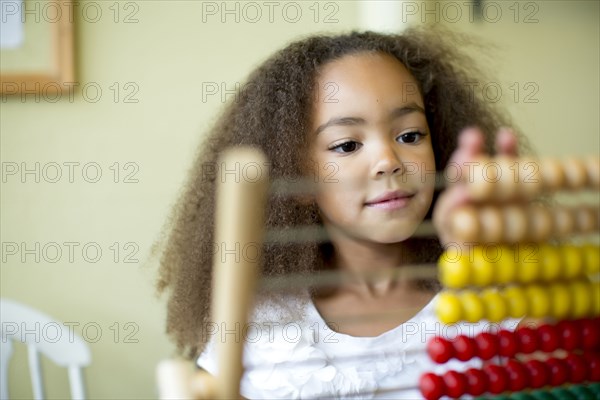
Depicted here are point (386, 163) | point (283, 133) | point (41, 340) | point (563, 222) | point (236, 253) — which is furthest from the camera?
point (41, 340)

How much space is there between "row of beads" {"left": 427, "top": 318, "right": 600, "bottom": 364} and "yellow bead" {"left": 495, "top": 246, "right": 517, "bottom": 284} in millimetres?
88

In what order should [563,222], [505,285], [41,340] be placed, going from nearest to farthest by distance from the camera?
[563,222] → [505,285] → [41,340]

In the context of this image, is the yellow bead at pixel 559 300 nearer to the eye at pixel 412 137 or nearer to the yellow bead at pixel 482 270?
the yellow bead at pixel 482 270

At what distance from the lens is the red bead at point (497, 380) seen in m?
0.66

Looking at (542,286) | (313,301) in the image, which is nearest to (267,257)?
(313,301)

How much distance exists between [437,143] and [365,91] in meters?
0.18

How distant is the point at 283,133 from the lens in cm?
91

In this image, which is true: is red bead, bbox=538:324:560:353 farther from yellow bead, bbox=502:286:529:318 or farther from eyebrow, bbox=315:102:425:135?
eyebrow, bbox=315:102:425:135

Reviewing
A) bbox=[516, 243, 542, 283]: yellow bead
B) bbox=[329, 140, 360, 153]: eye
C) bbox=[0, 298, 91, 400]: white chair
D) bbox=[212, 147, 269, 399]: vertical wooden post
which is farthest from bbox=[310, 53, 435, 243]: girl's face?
bbox=[0, 298, 91, 400]: white chair

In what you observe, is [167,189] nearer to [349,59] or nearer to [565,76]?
[349,59]

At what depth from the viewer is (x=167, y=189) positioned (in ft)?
4.33

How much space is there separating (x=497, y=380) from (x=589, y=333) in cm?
9

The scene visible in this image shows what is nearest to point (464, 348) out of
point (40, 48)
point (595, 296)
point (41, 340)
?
point (595, 296)

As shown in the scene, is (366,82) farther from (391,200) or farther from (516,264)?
(516,264)
